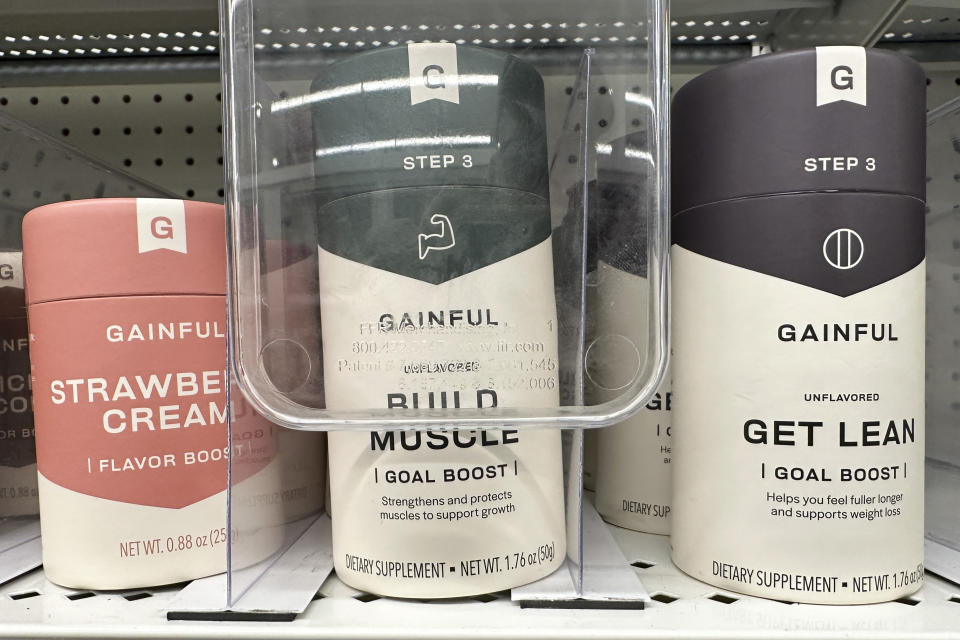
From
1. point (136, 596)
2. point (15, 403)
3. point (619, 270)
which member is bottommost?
point (136, 596)

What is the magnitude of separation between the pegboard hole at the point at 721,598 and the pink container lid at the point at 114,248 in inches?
15.3

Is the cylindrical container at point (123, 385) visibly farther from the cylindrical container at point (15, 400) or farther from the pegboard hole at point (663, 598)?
the pegboard hole at point (663, 598)

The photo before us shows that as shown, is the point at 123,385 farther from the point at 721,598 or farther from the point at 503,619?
the point at 721,598

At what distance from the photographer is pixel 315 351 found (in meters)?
0.44

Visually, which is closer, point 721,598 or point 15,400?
point 721,598

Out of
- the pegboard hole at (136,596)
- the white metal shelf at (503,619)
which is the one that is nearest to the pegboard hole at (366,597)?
the white metal shelf at (503,619)

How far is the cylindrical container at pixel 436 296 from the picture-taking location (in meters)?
0.40

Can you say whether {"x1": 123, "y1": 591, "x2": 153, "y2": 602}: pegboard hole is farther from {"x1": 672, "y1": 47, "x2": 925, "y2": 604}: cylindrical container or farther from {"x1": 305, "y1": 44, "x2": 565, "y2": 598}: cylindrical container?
{"x1": 672, "y1": 47, "x2": 925, "y2": 604}: cylindrical container

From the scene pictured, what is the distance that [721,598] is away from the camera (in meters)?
0.42

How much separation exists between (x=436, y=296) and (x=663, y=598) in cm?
24

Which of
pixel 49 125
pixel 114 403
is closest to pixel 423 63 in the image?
pixel 114 403

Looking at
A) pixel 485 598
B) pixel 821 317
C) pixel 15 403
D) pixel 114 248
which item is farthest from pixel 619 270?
pixel 15 403

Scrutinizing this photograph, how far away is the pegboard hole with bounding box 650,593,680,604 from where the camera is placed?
0.41 m

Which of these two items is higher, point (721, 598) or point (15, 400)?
point (15, 400)
